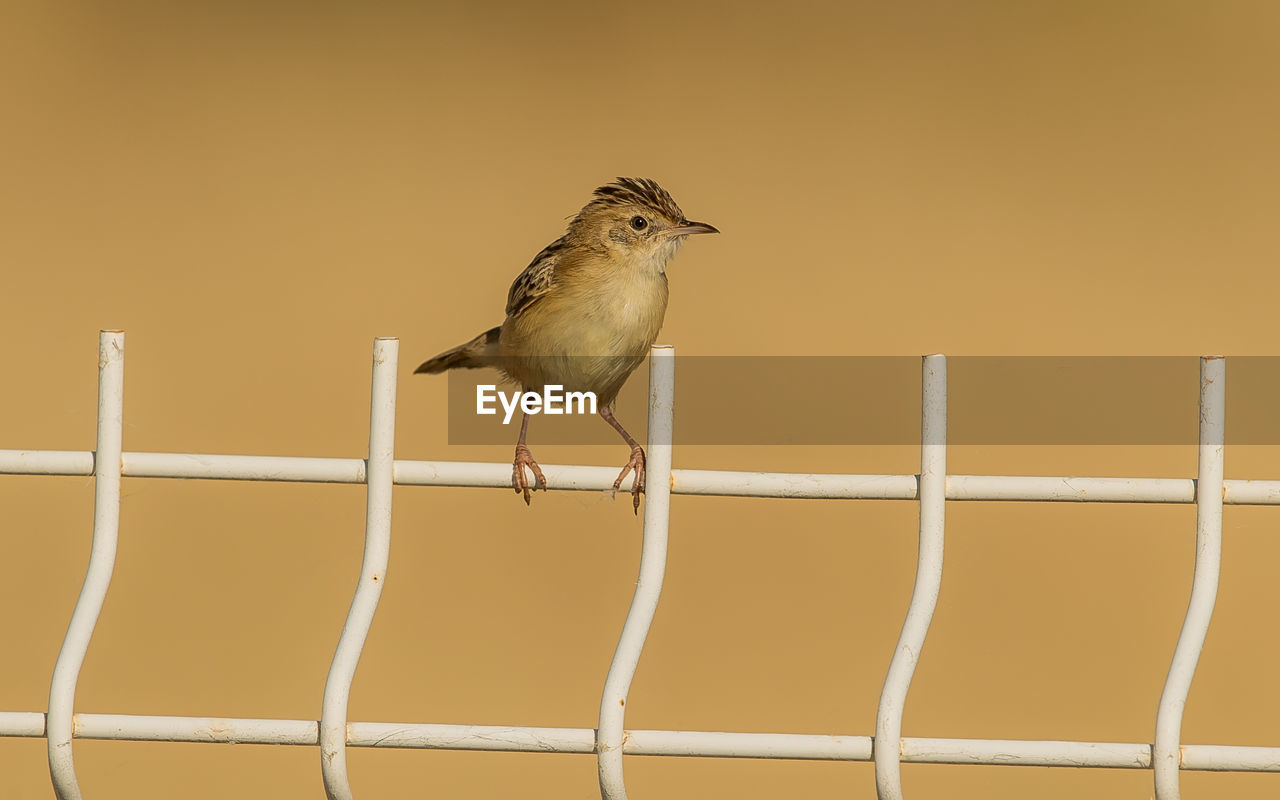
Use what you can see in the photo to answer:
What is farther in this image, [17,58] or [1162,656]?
[17,58]

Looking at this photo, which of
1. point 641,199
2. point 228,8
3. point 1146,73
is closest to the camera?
point 641,199

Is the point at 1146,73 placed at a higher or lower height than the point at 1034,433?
higher

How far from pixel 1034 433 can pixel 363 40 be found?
4288 millimetres

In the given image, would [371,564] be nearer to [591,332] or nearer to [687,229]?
[591,332]

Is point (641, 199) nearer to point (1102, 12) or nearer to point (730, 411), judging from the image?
point (730, 411)

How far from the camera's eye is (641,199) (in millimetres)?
3168

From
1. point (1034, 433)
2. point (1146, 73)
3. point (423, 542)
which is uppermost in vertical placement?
point (1146, 73)

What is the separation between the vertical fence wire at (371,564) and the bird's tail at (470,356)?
4.68 ft

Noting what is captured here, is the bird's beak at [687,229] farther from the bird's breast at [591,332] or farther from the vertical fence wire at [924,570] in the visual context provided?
the vertical fence wire at [924,570]

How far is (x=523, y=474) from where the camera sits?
214 cm

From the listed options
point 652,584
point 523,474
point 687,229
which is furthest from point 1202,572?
point 687,229

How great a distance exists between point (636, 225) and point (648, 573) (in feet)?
4.90

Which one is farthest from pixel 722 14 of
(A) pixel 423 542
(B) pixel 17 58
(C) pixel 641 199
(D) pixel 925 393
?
(D) pixel 925 393

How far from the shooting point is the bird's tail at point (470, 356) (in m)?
3.24
